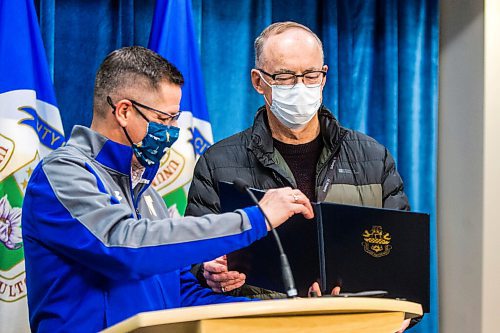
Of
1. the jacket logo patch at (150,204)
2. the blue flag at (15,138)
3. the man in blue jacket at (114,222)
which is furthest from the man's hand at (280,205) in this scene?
the blue flag at (15,138)

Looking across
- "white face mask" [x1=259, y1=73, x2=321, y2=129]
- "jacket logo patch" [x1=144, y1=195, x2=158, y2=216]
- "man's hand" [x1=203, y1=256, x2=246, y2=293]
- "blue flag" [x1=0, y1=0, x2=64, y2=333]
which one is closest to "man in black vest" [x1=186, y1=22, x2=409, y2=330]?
"white face mask" [x1=259, y1=73, x2=321, y2=129]

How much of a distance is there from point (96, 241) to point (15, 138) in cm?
141

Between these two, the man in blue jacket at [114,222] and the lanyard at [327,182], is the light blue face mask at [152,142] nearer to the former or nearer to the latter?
the man in blue jacket at [114,222]

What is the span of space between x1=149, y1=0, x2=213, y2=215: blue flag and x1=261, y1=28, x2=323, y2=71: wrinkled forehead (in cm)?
82

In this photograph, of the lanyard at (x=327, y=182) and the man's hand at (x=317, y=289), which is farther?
the lanyard at (x=327, y=182)

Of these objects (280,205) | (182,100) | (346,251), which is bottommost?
(346,251)

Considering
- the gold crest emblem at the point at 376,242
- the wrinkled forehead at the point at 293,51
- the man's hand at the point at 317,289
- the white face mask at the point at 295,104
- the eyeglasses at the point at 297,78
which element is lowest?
the man's hand at the point at 317,289

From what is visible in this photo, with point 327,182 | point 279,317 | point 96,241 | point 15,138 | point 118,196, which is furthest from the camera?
point 15,138

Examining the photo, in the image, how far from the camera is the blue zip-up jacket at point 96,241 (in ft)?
6.10

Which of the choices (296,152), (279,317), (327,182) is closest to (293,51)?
(296,152)

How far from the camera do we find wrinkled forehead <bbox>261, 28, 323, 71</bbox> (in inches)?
107

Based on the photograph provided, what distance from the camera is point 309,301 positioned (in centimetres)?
140

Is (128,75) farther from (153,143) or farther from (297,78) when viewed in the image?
(297,78)

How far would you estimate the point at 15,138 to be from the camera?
10.2ft
